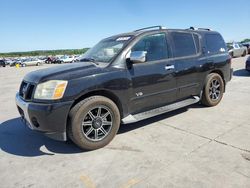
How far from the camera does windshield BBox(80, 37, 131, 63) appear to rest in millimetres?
4090

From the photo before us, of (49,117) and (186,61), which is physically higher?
(186,61)

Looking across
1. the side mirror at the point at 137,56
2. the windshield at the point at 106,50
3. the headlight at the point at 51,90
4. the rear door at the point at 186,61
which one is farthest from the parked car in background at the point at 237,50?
the headlight at the point at 51,90

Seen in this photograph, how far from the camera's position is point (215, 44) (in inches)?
225

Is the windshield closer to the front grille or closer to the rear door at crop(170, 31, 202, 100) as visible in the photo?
the rear door at crop(170, 31, 202, 100)

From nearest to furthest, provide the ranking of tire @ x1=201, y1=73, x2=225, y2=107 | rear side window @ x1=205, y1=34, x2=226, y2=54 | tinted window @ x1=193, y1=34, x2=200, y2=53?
tinted window @ x1=193, y1=34, x2=200, y2=53 < tire @ x1=201, y1=73, x2=225, y2=107 < rear side window @ x1=205, y1=34, x2=226, y2=54

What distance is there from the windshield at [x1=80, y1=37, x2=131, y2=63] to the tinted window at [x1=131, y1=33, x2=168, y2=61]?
10.6 inches

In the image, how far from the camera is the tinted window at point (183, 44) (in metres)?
4.74

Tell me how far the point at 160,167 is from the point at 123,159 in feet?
1.84

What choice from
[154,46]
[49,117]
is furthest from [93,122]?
[154,46]

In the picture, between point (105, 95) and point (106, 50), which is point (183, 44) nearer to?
point (106, 50)

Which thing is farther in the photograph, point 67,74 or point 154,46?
point 154,46

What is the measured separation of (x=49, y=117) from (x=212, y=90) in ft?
13.0

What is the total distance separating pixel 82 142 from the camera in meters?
3.51

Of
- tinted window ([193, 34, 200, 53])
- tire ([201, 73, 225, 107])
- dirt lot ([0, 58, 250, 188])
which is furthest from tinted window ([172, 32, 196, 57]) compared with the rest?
dirt lot ([0, 58, 250, 188])
